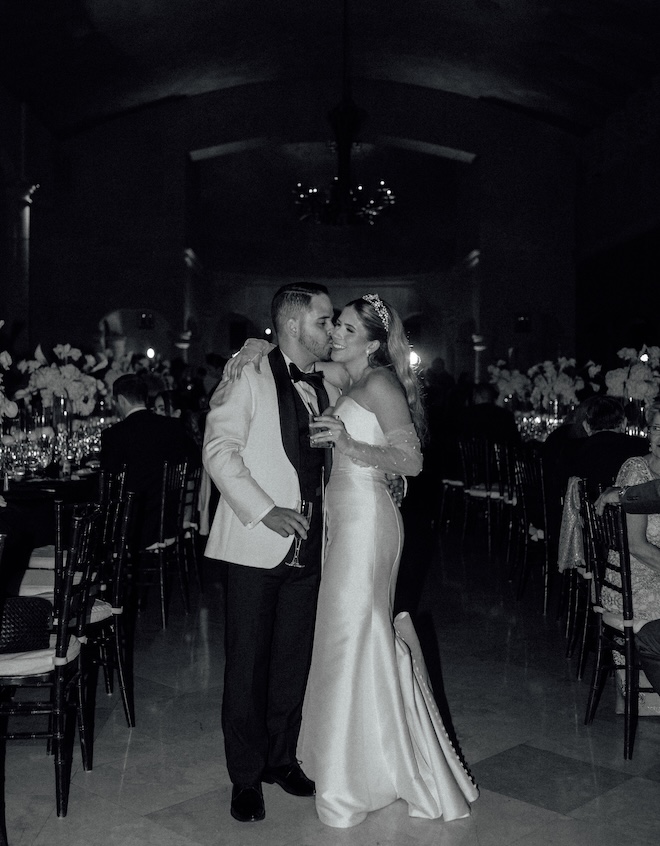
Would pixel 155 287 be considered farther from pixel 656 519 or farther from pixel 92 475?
pixel 656 519

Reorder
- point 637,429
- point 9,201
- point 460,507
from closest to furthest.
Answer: point 637,429 → point 460,507 → point 9,201

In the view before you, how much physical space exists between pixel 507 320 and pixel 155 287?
6.74 m

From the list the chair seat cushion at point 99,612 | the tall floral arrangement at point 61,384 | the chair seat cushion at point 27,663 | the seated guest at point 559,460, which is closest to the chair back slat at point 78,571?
the chair seat cushion at point 27,663

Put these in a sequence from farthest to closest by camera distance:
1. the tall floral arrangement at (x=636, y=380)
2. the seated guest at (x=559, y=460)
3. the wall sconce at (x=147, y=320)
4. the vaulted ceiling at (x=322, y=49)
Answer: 1. the wall sconce at (x=147, y=320)
2. the vaulted ceiling at (x=322, y=49)
3. the tall floral arrangement at (x=636, y=380)
4. the seated guest at (x=559, y=460)

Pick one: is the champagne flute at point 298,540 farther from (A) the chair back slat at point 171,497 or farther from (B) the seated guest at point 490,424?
(B) the seated guest at point 490,424

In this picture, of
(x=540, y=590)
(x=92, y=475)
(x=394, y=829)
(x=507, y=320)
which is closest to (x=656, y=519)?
(x=394, y=829)

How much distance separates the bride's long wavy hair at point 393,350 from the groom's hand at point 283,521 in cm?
55

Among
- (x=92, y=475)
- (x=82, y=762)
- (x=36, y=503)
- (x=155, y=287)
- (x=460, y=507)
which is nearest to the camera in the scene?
(x=82, y=762)

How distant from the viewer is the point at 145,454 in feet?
18.5

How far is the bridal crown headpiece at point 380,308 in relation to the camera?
9.62 ft

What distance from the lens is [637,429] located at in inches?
285

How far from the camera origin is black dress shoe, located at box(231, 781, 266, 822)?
9.11 feet

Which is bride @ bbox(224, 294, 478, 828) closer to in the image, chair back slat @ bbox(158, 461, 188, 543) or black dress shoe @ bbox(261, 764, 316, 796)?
black dress shoe @ bbox(261, 764, 316, 796)

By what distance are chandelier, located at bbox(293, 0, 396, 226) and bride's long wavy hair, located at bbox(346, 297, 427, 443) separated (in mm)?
11612
